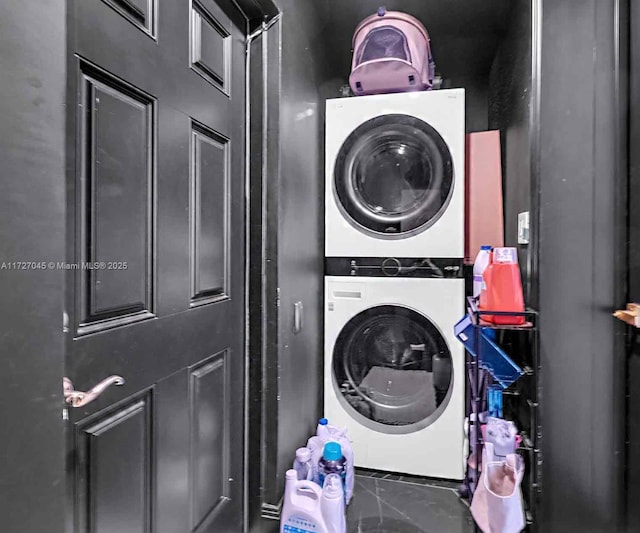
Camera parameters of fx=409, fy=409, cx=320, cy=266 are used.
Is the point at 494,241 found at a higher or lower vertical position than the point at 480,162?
lower

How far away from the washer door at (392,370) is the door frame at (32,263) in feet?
5.45

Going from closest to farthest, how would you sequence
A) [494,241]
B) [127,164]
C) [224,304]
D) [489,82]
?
[127,164]
[224,304]
[494,241]
[489,82]

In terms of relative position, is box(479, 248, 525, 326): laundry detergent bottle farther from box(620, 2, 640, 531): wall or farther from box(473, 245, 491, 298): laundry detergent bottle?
box(620, 2, 640, 531): wall

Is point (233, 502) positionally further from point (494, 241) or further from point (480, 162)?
point (480, 162)

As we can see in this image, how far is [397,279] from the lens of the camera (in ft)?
6.67

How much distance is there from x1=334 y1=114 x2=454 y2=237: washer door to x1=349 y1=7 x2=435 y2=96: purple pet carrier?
195 mm

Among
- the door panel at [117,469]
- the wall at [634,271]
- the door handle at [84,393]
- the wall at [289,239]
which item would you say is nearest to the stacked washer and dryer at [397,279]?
the wall at [289,239]

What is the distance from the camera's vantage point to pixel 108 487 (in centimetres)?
91

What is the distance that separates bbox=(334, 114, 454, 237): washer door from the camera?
6.49 ft

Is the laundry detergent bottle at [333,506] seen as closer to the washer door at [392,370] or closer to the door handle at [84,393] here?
the washer door at [392,370]

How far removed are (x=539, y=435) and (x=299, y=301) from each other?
1.07m

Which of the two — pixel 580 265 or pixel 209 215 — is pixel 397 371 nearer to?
pixel 580 265

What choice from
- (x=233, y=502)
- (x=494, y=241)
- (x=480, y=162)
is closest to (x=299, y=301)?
(x=233, y=502)

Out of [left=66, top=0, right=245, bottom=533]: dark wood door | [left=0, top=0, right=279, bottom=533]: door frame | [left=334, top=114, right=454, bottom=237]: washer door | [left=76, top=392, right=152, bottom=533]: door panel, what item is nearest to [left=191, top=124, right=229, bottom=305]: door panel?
[left=66, top=0, right=245, bottom=533]: dark wood door
